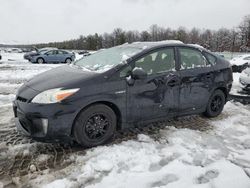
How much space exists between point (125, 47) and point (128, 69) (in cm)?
95

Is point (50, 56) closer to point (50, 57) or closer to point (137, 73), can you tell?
point (50, 57)

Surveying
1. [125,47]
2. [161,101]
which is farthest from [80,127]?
[125,47]

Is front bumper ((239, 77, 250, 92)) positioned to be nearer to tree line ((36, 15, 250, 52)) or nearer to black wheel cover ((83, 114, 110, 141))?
black wheel cover ((83, 114, 110, 141))

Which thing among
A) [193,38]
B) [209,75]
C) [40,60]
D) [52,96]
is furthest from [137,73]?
[193,38]

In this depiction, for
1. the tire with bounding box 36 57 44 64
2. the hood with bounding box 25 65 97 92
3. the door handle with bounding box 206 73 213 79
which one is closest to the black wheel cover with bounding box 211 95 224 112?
the door handle with bounding box 206 73 213 79

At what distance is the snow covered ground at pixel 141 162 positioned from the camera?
3146 millimetres

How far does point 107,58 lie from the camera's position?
187 inches

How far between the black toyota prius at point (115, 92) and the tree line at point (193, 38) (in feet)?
166

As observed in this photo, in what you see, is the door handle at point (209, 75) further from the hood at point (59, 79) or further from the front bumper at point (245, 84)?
the front bumper at point (245, 84)

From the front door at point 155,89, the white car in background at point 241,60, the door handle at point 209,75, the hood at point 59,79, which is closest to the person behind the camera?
the hood at point 59,79

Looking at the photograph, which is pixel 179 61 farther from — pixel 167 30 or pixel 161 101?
pixel 167 30

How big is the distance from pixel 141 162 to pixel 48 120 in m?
1.37

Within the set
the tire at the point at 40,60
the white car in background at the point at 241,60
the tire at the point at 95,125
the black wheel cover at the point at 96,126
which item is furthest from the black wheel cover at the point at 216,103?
the tire at the point at 40,60

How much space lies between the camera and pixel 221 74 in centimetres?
565
